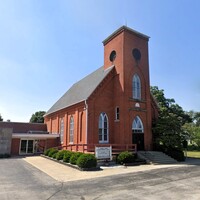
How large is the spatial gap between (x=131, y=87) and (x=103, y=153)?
928 cm

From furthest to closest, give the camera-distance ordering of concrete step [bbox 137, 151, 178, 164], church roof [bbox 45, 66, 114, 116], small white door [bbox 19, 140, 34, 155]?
small white door [bbox 19, 140, 34, 155]
church roof [bbox 45, 66, 114, 116]
concrete step [bbox 137, 151, 178, 164]

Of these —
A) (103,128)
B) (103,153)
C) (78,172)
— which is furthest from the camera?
(103,128)

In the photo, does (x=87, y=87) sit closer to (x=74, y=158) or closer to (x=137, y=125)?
(x=137, y=125)

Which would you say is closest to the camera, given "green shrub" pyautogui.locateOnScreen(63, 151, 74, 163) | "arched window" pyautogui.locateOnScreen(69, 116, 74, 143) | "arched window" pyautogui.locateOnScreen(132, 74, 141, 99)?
"green shrub" pyautogui.locateOnScreen(63, 151, 74, 163)

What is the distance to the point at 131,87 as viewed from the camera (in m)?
25.5

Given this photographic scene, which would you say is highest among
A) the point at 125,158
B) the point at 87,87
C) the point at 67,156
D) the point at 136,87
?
the point at 87,87

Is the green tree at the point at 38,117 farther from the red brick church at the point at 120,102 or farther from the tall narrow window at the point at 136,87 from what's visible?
the tall narrow window at the point at 136,87

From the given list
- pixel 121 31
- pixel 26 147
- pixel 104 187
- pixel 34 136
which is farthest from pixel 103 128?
pixel 26 147

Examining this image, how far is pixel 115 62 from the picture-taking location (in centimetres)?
2684

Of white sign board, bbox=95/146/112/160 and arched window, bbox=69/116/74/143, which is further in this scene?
arched window, bbox=69/116/74/143

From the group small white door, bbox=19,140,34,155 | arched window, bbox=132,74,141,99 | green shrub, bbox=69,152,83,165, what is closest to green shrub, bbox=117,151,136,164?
green shrub, bbox=69,152,83,165

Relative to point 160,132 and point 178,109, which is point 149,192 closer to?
point 160,132

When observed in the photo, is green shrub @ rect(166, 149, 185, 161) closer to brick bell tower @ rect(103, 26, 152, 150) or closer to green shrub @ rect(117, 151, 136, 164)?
brick bell tower @ rect(103, 26, 152, 150)

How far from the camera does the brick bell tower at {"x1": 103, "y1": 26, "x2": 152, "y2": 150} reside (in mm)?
24500
